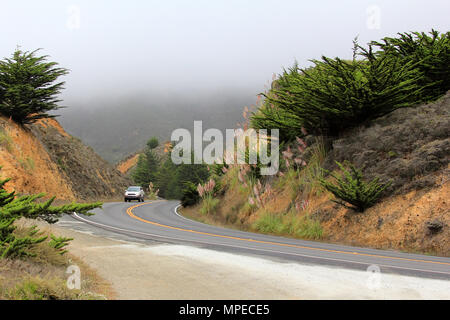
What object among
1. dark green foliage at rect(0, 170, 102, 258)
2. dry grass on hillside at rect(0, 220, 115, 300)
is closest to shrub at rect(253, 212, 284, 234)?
dry grass on hillside at rect(0, 220, 115, 300)

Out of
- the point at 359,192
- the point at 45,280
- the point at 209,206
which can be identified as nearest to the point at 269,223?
the point at 359,192

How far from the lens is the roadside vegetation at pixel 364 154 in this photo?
41.6 feet

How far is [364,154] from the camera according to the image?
1555 cm

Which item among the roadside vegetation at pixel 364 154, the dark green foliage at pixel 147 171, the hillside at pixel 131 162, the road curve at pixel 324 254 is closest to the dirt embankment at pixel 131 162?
the hillside at pixel 131 162

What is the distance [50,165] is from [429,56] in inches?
1149

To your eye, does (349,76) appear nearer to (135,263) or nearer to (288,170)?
(288,170)

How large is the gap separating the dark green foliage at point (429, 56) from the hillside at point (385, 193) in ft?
5.56

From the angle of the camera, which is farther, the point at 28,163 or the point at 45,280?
the point at 28,163

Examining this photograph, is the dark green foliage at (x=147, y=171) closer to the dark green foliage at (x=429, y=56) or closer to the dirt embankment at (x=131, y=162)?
the dirt embankment at (x=131, y=162)

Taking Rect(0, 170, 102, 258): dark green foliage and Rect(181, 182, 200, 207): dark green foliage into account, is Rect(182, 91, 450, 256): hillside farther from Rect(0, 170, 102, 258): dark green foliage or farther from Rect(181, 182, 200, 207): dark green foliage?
Rect(0, 170, 102, 258): dark green foliage

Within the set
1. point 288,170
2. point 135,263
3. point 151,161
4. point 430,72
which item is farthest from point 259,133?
point 151,161

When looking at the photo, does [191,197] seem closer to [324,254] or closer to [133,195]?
[133,195]

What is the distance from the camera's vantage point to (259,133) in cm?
2097
